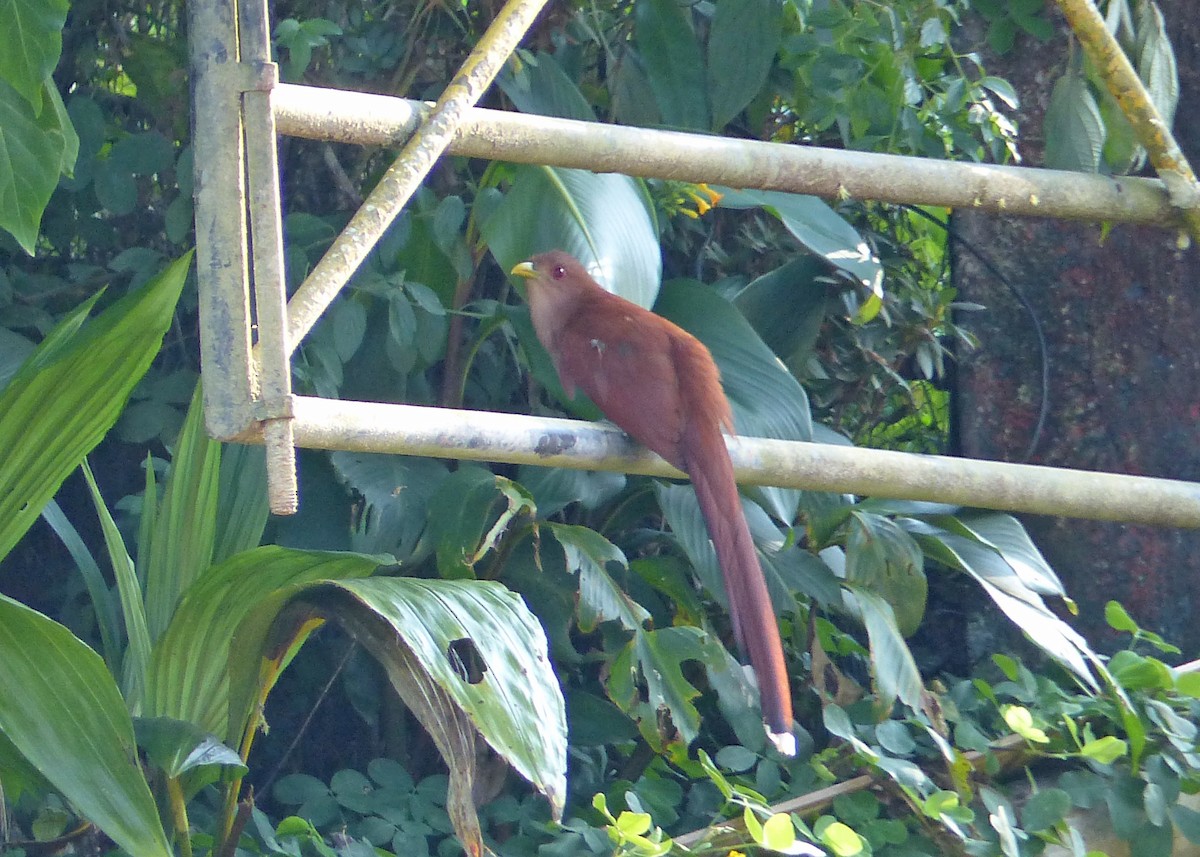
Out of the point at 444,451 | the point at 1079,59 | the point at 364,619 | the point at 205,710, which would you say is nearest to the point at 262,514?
the point at 205,710

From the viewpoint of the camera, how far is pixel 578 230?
291 cm

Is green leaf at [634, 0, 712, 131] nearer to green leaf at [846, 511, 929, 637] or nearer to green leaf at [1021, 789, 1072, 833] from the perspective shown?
green leaf at [846, 511, 929, 637]

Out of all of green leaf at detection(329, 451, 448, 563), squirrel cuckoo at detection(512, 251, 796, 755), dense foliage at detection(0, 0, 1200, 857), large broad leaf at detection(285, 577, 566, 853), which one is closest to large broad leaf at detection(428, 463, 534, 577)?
dense foliage at detection(0, 0, 1200, 857)

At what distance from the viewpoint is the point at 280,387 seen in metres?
1.61

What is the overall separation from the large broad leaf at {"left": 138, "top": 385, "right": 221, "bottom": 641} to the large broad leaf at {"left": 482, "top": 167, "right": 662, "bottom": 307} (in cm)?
84

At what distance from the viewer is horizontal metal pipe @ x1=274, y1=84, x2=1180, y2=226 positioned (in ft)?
5.71

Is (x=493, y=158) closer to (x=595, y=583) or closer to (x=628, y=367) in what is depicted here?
(x=628, y=367)

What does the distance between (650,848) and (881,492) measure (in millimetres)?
705

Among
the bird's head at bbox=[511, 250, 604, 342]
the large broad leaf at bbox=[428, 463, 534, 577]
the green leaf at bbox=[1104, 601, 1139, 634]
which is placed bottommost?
the green leaf at bbox=[1104, 601, 1139, 634]

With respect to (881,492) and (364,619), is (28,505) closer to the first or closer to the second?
(364,619)

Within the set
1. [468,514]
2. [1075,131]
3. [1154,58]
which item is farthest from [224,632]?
[1154,58]

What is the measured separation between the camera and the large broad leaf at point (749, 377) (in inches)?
111

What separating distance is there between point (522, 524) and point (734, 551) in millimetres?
569

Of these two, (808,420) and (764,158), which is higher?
(764,158)
